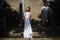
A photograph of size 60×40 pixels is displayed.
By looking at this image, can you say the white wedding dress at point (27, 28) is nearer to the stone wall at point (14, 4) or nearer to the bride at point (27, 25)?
the bride at point (27, 25)

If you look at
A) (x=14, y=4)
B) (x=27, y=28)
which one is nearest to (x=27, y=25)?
(x=27, y=28)

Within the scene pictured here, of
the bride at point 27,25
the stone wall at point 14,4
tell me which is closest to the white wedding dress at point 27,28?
the bride at point 27,25

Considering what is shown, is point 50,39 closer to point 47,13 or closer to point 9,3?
point 47,13

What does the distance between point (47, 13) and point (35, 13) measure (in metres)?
5.84

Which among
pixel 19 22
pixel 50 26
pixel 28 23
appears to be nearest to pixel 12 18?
pixel 19 22

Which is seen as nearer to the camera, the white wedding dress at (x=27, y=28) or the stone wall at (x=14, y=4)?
the white wedding dress at (x=27, y=28)

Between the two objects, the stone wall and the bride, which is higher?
the stone wall

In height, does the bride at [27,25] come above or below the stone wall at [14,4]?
below

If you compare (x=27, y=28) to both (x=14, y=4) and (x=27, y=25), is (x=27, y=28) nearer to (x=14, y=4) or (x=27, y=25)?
(x=27, y=25)

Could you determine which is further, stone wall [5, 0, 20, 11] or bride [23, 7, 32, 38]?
stone wall [5, 0, 20, 11]

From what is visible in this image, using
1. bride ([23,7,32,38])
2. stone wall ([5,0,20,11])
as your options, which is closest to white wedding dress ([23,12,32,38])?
bride ([23,7,32,38])

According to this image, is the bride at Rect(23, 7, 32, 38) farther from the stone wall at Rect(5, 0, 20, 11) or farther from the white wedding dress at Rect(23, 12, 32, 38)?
the stone wall at Rect(5, 0, 20, 11)

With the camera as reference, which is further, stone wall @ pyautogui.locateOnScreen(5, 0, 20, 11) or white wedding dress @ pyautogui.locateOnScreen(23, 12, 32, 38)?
stone wall @ pyautogui.locateOnScreen(5, 0, 20, 11)

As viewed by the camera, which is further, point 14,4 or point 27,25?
point 14,4
